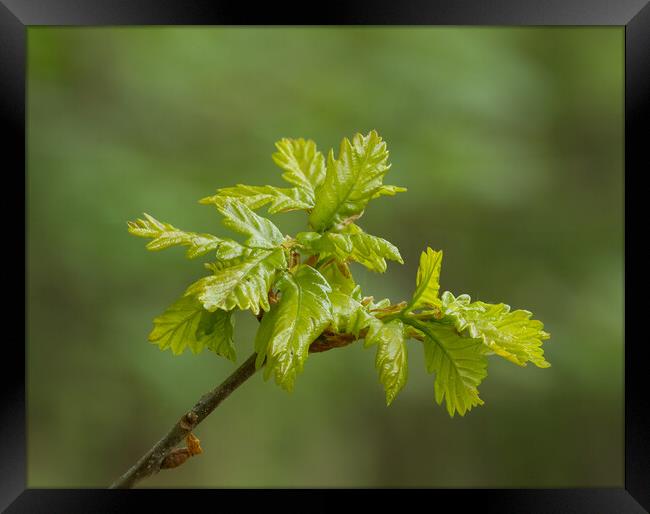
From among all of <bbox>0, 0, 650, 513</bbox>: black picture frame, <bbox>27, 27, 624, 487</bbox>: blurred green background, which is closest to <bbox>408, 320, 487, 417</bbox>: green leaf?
<bbox>0, 0, 650, 513</bbox>: black picture frame

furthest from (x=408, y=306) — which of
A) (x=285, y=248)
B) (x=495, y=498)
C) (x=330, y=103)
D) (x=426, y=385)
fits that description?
(x=330, y=103)

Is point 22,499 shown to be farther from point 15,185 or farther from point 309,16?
point 309,16

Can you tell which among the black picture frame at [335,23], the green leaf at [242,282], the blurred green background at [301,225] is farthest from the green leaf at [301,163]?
the blurred green background at [301,225]

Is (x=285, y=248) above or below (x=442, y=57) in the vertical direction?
below

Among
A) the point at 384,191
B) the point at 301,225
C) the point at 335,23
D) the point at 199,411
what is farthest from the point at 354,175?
the point at 301,225

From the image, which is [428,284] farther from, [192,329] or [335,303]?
[192,329]

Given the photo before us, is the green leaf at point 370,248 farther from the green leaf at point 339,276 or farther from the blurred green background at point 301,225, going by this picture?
the blurred green background at point 301,225

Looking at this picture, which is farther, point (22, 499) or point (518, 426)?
point (518, 426)
